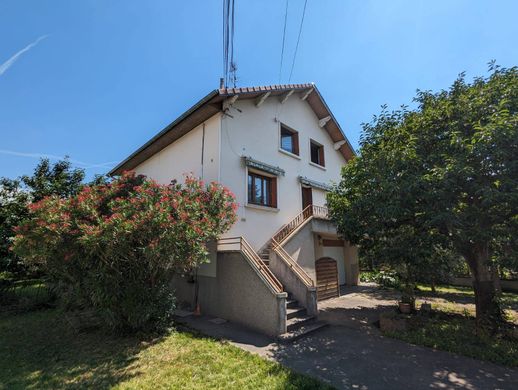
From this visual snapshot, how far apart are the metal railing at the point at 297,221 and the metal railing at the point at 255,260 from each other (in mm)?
1949

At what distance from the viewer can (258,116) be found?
40.1 feet

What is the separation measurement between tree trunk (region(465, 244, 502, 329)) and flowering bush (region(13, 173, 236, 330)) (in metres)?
8.01

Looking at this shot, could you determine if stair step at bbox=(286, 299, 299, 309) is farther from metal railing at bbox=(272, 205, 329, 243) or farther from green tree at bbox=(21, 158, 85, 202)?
green tree at bbox=(21, 158, 85, 202)

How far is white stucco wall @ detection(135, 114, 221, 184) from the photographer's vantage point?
34.7ft

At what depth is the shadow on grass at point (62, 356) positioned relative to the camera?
16.1ft

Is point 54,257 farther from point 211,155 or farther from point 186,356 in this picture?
point 211,155

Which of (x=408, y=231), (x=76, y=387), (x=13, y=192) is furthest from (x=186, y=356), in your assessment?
(x=13, y=192)

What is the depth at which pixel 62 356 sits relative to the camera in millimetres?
6086

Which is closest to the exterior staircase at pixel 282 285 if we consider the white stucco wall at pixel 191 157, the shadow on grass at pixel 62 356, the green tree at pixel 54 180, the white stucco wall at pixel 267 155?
the white stucco wall at pixel 267 155

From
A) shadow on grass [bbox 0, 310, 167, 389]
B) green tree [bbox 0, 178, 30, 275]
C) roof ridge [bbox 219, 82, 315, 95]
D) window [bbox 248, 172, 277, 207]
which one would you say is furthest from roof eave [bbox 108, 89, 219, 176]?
shadow on grass [bbox 0, 310, 167, 389]

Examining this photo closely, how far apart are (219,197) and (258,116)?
5550 mm

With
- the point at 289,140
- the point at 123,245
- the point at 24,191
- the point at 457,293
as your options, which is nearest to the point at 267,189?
the point at 289,140

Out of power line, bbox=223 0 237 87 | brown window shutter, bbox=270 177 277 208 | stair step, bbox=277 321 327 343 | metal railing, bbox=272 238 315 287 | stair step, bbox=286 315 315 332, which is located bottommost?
stair step, bbox=277 321 327 343

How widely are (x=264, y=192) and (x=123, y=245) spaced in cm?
712
